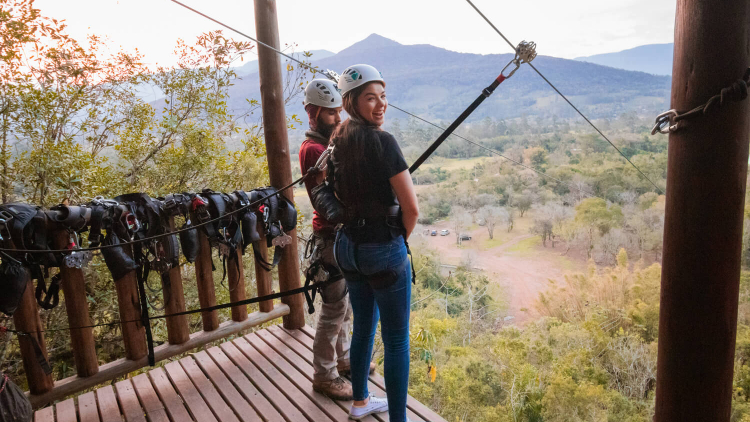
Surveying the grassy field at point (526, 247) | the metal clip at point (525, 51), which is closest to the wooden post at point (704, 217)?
the metal clip at point (525, 51)

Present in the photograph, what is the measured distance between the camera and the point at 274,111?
249cm

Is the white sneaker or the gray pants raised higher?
the gray pants

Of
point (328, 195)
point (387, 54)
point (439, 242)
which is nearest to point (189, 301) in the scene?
point (328, 195)

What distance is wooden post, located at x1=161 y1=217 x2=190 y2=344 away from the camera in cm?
212

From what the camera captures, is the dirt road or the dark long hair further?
the dirt road

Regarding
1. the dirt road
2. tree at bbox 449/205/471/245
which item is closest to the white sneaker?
the dirt road

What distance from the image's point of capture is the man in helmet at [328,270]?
1.77 metres

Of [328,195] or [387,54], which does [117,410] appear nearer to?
[328,195]

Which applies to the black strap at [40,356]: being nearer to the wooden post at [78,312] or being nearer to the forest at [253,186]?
the wooden post at [78,312]

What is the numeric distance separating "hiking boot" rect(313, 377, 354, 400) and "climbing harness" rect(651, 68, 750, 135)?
1.62 meters

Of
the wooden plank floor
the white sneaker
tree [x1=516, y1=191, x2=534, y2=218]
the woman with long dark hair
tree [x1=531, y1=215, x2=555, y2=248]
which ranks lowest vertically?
tree [x1=531, y1=215, x2=555, y2=248]

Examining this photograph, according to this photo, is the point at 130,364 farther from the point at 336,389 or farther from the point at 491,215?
the point at 491,215

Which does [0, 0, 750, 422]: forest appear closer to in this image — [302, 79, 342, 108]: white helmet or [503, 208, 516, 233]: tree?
[302, 79, 342, 108]: white helmet

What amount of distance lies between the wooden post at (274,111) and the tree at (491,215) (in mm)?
16637
